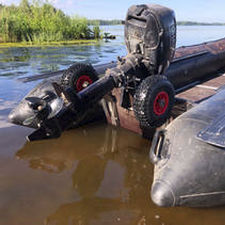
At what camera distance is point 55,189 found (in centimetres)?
325

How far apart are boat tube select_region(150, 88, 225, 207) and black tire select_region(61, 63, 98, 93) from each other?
1923 millimetres

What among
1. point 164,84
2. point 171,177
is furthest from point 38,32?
point 171,177

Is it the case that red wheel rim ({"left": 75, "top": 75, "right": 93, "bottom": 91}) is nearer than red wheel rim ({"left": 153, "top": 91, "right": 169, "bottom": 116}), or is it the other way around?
red wheel rim ({"left": 153, "top": 91, "right": 169, "bottom": 116})

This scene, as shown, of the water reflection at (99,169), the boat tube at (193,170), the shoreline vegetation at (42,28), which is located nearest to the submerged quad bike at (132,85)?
the water reflection at (99,169)

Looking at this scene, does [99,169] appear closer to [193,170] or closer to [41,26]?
[193,170]

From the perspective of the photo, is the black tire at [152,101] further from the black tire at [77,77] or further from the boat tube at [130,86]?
the black tire at [77,77]

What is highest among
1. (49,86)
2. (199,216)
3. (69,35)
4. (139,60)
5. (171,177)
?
(69,35)

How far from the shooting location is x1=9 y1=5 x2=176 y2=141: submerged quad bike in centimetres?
317

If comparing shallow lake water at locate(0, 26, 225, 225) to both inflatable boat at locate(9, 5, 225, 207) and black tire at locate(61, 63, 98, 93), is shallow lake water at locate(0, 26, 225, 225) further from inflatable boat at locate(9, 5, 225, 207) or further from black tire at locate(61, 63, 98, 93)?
black tire at locate(61, 63, 98, 93)

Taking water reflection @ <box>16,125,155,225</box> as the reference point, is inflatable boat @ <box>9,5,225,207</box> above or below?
above

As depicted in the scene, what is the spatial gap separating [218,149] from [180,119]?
695mm

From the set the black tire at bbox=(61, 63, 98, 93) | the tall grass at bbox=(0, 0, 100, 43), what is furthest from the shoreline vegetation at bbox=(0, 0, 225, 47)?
the black tire at bbox=(61, 63, 98, 93)

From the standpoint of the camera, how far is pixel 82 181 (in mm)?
3436

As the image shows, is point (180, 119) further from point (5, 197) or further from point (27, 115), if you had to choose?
point (27, 115)
